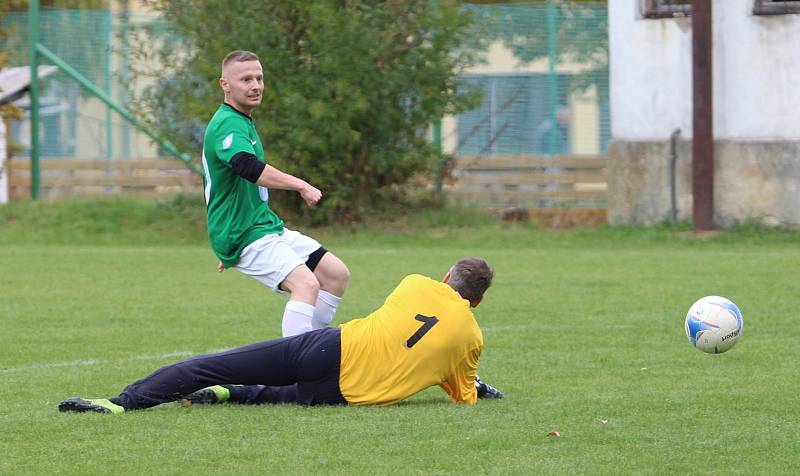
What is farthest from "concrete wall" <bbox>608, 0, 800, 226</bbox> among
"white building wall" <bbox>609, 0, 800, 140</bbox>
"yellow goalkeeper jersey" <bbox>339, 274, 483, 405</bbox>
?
"yellow goalkeeper jersey" <bbox>339, 274, 483, 405</bbox>

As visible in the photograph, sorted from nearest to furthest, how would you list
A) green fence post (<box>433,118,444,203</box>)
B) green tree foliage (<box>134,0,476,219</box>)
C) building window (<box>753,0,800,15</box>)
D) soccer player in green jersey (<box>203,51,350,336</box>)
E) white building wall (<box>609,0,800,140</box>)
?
soccer player in green jersey (<box>203,51,350,336</box>) → building window (<box>753,0,800,15</box>) → white building wall (<box>609,0,800,140</box>) → green tree foliage (<box>134,0,476,219</box>) → green fence post (<box>433,118,444,203</box>)

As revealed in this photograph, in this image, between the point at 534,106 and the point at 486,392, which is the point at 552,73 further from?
the point at 486,392

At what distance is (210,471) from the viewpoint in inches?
223

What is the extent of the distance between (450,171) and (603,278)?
7.01 metres

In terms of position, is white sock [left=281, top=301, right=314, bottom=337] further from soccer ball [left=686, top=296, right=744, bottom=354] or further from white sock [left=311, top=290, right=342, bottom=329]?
soccer ball [left=686, top=296, right=744, bottom=354]

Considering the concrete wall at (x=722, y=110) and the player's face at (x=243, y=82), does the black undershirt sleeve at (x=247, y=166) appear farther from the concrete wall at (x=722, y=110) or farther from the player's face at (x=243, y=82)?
the concrete wall at (x=722, y=110)

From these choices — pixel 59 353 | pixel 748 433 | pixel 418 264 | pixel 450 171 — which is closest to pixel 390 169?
pixel 450 171

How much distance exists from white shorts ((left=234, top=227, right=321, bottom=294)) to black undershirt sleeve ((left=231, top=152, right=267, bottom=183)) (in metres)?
0.51

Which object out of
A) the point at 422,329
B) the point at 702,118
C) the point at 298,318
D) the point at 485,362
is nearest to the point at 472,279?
the point at 422,329

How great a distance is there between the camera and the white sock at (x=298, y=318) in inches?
297

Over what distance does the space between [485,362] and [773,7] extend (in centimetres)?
1128

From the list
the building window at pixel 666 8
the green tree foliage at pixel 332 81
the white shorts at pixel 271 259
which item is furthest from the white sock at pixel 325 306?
the building window at pixel 666 8

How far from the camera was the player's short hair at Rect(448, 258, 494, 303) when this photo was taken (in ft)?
23.5

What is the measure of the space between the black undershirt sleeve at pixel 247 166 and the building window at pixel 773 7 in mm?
12846
